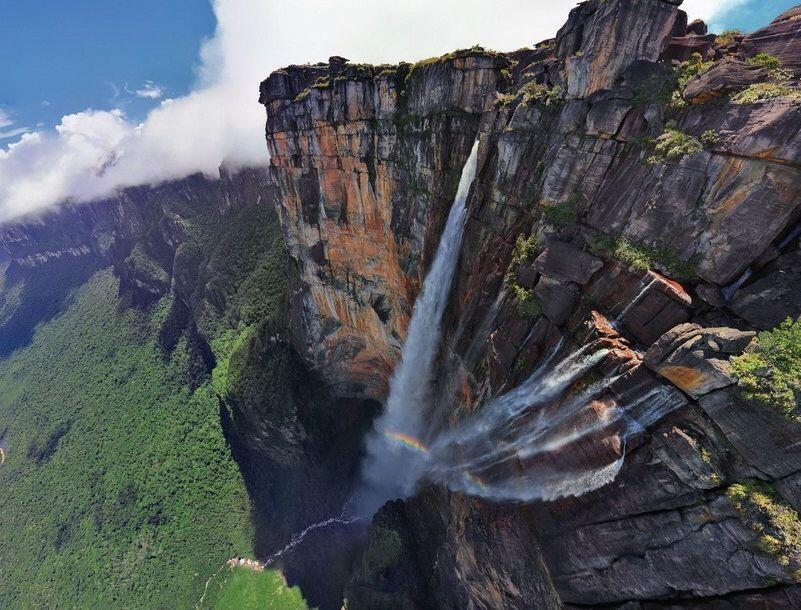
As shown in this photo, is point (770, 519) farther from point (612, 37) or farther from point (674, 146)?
point (612, 37)

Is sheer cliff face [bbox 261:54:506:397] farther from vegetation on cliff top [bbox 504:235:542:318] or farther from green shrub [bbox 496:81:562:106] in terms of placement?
vegetation on cliff top [bbox 504:235:542:318]

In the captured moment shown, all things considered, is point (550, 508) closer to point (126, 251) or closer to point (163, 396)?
point (163, 396)

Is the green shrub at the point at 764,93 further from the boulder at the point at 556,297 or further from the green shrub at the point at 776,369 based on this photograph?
the boulder at the point at 556,297

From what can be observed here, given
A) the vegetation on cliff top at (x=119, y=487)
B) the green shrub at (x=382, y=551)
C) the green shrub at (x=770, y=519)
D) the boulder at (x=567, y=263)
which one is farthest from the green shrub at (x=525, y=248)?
the vegetation on cliff top at (x=119, y=487)

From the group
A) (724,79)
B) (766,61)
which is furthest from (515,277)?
(766,61)

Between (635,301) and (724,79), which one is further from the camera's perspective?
(635,301)

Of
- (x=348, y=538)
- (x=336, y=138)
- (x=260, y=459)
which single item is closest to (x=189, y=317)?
(x=260, y=459)

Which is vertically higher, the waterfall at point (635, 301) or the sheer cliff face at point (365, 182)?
the sheer cliff face at point (365, 182)
